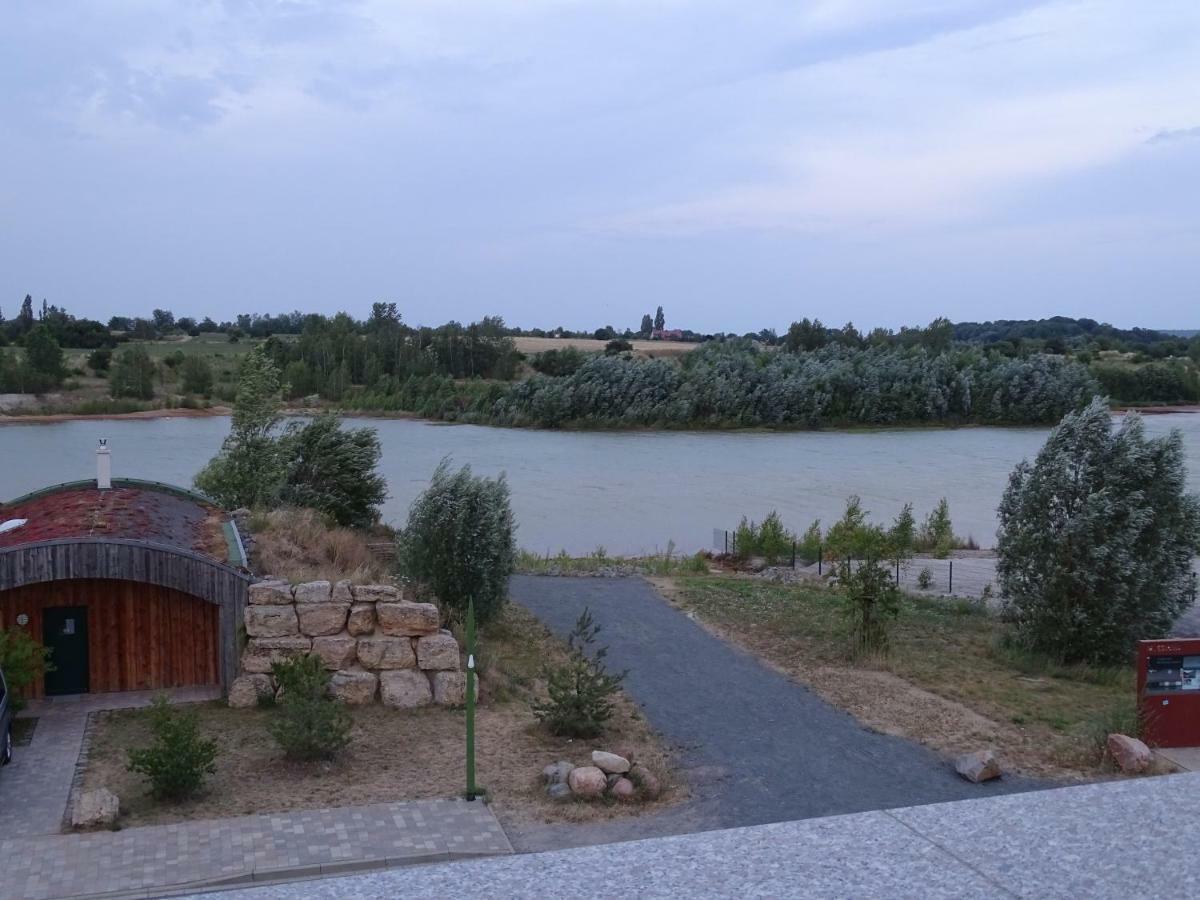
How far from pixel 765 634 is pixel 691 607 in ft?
7.26

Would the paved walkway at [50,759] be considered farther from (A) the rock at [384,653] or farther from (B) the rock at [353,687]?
(A) the rock at [384,653]

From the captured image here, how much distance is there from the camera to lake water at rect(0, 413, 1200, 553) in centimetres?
3650

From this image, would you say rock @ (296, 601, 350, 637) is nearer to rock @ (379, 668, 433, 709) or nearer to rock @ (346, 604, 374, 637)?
rock @ (346, 604, 374, 637)

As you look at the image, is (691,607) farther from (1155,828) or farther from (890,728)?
(1155,828)

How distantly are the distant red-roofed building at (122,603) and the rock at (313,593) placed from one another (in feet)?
1.94

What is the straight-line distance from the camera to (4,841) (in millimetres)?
8594

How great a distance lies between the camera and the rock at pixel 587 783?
A: 973 centimetres

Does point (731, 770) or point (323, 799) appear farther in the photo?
point (731, 770)

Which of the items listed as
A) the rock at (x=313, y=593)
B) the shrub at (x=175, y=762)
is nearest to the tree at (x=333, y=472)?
the rock at (x=313, y=593)

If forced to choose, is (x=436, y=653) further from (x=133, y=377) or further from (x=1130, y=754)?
(x=133, y=377)

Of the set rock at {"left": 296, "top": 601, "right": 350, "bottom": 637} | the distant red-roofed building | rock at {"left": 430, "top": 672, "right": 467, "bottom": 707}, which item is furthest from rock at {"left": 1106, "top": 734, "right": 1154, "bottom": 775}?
the distant red-roofed building

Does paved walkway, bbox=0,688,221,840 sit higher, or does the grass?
paved walkway, bbox=0,688,221,840

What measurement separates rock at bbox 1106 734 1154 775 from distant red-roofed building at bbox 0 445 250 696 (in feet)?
29.1

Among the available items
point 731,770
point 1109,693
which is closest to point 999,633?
point 1109,693
